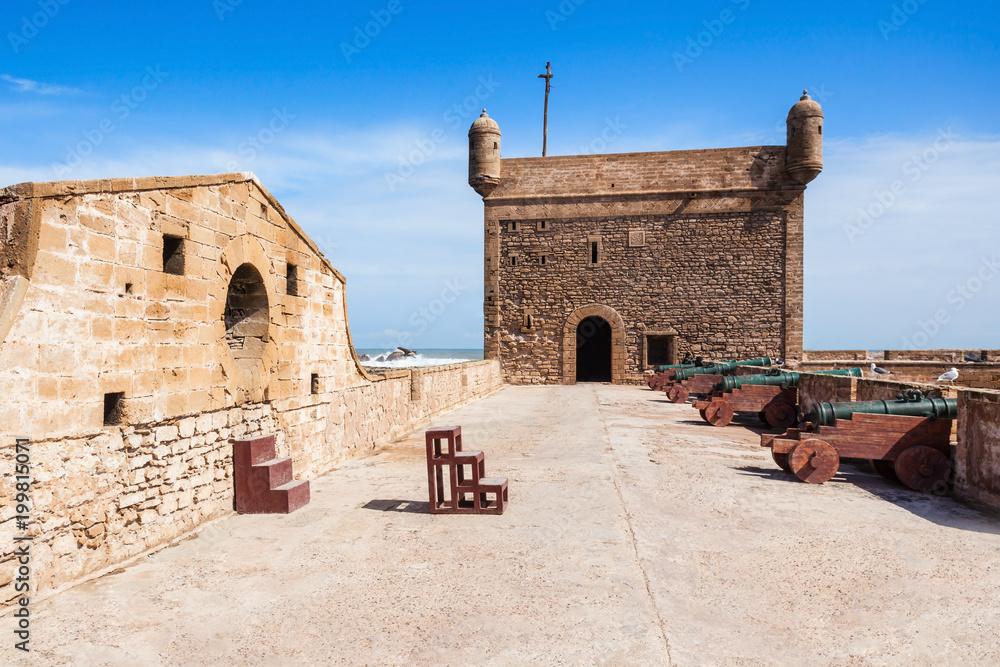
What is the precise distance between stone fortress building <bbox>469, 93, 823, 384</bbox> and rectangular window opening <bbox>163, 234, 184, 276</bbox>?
1632cm

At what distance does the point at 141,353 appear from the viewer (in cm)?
432

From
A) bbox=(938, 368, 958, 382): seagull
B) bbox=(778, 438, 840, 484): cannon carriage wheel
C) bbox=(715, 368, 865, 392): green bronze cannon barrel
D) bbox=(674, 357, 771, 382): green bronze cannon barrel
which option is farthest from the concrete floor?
bbox=(674, 357, 771, 382): green bronze cannon barrel

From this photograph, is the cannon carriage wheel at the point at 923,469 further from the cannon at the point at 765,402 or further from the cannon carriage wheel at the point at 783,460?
the cannon at the point at 765,402

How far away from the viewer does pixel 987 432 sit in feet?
17.9

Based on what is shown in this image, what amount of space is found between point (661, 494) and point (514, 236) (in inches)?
626

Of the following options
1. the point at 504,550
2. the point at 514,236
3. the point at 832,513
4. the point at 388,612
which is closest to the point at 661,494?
the point at 832,513

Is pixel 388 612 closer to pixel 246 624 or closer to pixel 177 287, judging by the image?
pixel 246 624

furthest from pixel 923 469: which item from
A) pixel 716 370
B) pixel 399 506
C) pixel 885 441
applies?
pixel 716 370

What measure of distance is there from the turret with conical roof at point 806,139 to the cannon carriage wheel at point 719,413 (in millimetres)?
11851

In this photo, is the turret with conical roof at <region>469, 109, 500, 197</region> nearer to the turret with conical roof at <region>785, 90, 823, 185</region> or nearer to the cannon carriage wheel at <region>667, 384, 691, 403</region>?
the turret with conical roof at <region>785, 90, 823, 185</region>

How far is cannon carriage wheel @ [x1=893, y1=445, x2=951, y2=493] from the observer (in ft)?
19.4

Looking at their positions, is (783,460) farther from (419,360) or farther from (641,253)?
(419,360)

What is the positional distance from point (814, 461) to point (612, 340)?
1428 cm

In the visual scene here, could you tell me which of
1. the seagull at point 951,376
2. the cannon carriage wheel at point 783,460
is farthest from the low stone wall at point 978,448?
the seagull at point 951,376
